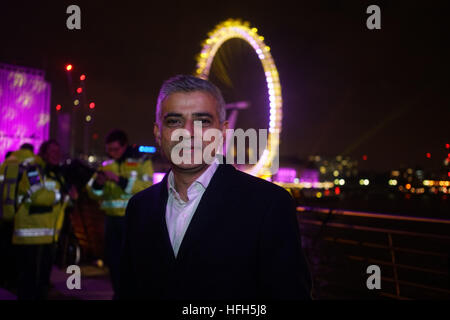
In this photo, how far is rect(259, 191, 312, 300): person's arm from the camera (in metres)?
1.42

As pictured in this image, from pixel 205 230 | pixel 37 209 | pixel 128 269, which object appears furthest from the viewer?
pixel 37 209

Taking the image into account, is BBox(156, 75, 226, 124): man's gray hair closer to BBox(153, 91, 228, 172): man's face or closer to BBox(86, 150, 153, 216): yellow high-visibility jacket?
BBox(153, 91, 228, 172): man's face

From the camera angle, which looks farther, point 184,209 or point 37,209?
point 37,209

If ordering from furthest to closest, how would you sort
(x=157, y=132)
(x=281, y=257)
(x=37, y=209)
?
(x=37, y=209) < (x=157, y=132) < (x=281, y=257)

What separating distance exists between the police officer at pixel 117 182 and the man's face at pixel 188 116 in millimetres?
3688

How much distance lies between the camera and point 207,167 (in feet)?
5.67

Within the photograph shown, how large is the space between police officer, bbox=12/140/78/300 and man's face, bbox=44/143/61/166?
10 centimetres

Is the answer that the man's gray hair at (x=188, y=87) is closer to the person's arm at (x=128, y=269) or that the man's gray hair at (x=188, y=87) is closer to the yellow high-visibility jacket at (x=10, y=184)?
the person's arm at (x=128, y=269)

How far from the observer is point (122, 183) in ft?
17.5

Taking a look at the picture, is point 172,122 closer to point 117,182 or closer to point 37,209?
point 37,209

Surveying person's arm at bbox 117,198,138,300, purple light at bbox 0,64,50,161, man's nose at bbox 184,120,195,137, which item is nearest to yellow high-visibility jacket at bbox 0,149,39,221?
person's arm at bbox 117,198,138,300

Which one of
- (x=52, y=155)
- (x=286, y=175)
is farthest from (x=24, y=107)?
(x=52, y=155)

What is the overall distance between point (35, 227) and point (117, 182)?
1.25 metres
